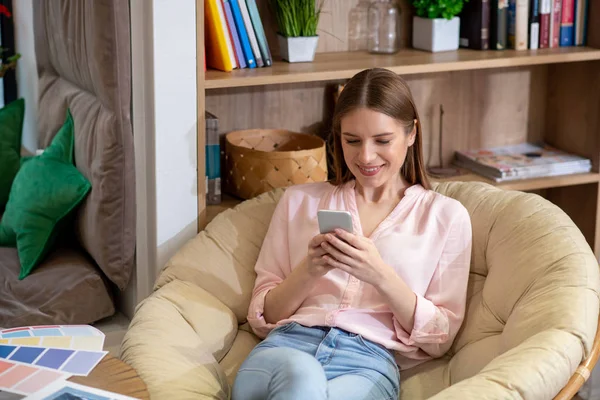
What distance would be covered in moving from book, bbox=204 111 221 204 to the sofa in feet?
0.71

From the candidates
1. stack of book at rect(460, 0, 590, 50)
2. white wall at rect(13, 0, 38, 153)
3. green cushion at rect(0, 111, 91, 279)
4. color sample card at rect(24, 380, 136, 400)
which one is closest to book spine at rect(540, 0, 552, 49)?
stack of book at rect(460, 0, 590, 50)

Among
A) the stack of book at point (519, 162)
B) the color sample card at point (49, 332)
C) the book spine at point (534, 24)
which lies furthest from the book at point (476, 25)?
the color sample card at point (49, 332)

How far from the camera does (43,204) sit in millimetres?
2396

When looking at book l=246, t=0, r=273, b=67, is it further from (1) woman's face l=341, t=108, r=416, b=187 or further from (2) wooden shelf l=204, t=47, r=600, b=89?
(1) woman's face l=341, t=108, r=416, b=187

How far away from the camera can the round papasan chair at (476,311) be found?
1.68 meters

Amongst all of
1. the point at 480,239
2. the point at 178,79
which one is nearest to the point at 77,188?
the point at 178,79

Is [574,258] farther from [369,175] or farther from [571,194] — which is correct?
[571,194]

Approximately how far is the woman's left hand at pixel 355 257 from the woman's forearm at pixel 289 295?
0.29 feet

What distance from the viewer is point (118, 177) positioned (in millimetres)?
2287

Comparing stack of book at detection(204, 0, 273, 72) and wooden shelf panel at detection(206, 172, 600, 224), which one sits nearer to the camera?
stack of book at detection(204, 0, 273, 72)

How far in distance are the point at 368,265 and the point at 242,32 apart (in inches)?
31.3

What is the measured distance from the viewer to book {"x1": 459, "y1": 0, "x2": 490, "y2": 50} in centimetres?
267

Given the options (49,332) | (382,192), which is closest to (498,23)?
(382,192)

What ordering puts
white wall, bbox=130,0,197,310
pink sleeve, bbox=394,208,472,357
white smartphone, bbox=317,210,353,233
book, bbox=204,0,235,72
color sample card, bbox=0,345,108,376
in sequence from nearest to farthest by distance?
color sample card, bbox=0,345,108,376
white smartphone, bbox=317,210,353,233
pink sleeve, bbox=394,208,472,357
white wall, bbox=130,0,197,310
book, bbox=204,0,235,72
